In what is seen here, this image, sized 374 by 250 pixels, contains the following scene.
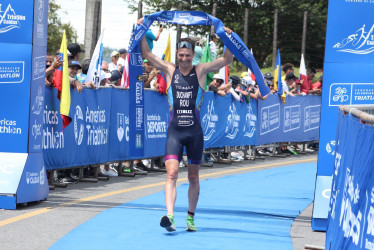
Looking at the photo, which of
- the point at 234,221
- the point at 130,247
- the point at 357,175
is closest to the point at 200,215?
the point at 234,221

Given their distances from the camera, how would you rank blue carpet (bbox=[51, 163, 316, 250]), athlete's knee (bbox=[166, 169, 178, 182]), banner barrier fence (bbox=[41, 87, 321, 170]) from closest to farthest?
1. blue carpet (bbox=[51, 163, 316, 250])
2. athlete's knee (bbox=[166, 169, 178, 182])
3. banner barrier fence (bbox=[41, 87, 321, 170])

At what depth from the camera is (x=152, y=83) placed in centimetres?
1780

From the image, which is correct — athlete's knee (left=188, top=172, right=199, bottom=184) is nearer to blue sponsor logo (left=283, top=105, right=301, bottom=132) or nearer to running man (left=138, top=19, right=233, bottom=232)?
running man (left=138, top=19, right=233, bottom=232)

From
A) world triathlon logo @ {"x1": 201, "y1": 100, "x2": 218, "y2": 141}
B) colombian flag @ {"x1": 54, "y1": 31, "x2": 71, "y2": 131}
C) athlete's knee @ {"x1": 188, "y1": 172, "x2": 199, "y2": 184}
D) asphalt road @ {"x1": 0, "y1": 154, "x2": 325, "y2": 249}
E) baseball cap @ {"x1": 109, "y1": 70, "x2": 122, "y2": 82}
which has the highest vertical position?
baseball cap @ {"x1": 109, "y1": 70, "x2": 122, "y2": 82}

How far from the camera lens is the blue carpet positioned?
830 cm

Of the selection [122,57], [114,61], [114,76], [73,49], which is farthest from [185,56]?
[122,57]

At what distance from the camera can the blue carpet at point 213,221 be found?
327 inches

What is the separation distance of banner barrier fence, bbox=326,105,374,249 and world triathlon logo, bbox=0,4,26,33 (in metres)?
4.80

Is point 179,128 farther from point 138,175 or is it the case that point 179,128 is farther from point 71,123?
point 138,175

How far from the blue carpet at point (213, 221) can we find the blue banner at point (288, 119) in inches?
279

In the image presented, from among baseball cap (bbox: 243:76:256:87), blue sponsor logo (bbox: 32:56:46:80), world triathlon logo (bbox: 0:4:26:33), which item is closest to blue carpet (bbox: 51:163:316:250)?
blue sponsor logo (bbox: 32:56:46:80)

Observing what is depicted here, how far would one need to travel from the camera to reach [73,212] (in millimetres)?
10211

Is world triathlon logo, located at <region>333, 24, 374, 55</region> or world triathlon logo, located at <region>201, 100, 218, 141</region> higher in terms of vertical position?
world triathlon logo, located at <region>333, 24, 374, 55</region>

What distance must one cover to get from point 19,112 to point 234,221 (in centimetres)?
319
